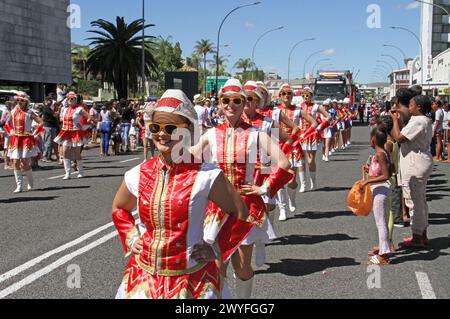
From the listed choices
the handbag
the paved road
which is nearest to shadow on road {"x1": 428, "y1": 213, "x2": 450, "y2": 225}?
the paved road

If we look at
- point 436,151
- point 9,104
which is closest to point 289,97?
point 9,104

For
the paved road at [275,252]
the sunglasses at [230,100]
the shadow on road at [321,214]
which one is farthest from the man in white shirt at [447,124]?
the sunglasses at [230,100]

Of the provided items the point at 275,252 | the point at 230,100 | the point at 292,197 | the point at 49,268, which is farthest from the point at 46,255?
the point at 292,197

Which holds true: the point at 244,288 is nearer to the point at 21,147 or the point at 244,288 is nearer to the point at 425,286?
the point at 425,286

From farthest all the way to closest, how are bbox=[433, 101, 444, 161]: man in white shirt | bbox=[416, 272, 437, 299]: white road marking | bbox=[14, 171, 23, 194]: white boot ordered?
bbox=[433, 101, 444, 161]: man in white shirt, bbox=[14, 171, 23, 194]: white boot, bbox=[416, 272, 437, 299]: white road marking

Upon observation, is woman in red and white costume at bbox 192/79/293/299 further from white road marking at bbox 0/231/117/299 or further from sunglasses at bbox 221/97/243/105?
white road marking at bbox 0/231/117/299

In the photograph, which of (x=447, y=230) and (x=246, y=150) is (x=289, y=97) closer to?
(x=447, y=230)

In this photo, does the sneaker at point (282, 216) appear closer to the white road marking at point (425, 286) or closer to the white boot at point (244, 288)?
the white road marking at point (425, 286)

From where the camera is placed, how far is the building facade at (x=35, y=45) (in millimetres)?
48312

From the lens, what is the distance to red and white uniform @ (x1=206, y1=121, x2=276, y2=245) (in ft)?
16.3

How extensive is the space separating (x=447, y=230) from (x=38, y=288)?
5.79 metres

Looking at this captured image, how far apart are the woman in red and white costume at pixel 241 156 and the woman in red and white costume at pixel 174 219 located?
1482mm

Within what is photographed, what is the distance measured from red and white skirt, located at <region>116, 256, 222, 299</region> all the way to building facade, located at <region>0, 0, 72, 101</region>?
157ft

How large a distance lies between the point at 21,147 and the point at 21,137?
24 centimetres
